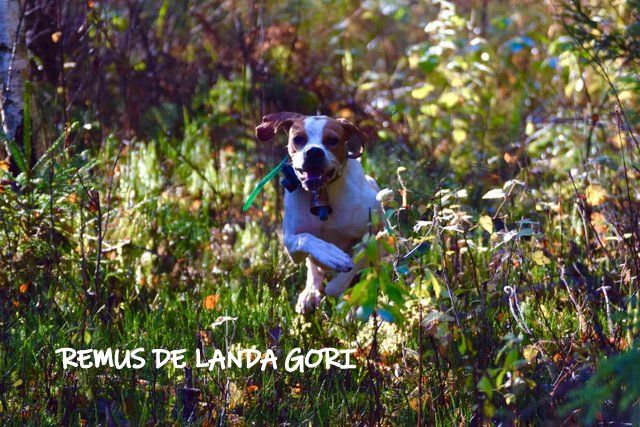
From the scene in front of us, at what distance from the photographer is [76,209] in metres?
4.03

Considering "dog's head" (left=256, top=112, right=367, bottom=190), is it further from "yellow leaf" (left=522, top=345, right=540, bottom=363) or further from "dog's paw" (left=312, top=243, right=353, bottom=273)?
"yellow leaf" (left=522, top=345, right=540, bottom=363)

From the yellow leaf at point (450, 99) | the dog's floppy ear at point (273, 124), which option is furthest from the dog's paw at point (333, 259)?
the yellow leaf at point (450, 99)

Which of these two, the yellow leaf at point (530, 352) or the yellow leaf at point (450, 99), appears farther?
the yellow leaf at point (450, 99)

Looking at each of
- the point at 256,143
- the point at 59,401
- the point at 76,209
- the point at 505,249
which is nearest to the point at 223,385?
the point at 59,401

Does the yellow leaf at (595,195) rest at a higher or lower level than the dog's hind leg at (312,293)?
higher

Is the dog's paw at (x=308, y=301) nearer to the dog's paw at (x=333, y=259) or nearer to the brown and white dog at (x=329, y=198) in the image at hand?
the brown and white dog at (x=329, y=198)

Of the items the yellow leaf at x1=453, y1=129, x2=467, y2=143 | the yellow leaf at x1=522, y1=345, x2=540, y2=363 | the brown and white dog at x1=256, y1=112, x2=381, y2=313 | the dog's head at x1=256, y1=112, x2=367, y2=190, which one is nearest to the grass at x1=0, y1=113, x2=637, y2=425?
the yellow leaf at x1=522, y1=345, x2=540, y2=363

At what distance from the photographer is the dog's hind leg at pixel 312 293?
4004 mm

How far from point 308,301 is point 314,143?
790 millimetres

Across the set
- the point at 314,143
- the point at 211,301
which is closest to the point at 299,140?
the point at 314,143

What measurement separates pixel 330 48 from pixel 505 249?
6.48 metres

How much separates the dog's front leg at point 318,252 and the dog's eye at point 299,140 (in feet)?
1.18

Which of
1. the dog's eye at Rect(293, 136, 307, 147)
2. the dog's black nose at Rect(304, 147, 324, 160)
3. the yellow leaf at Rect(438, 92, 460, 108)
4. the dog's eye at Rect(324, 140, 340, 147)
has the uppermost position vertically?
the yellow leaf at Rect(438, 92, 460, 108)

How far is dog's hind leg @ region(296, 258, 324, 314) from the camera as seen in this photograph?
400cm
